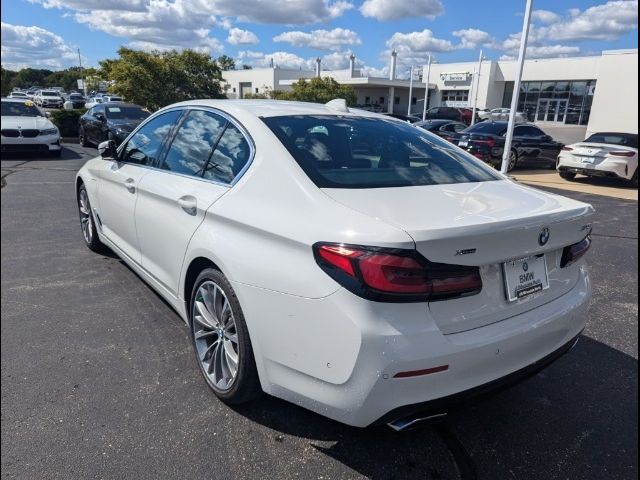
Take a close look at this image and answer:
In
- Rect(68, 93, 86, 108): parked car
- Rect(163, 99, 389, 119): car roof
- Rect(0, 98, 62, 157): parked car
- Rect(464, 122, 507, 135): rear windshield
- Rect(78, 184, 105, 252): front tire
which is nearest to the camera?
Rect(163, 99, 389, 119): car roof

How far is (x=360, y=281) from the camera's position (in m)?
1.86

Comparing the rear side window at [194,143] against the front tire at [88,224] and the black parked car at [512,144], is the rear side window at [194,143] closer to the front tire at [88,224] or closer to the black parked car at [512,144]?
the front tire at [88,224]

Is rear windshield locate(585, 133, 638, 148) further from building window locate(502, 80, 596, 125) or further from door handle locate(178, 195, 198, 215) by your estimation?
building window locate(502, 80, 596, 125)

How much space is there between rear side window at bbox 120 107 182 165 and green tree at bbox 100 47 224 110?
18.4 metres

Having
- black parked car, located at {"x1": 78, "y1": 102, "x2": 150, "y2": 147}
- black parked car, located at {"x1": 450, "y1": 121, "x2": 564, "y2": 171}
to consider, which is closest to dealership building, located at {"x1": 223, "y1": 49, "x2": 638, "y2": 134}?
black parked car, located at {"x1": 450, "y1": 121, "x2": 564, "y2": 171}

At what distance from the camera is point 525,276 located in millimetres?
2195

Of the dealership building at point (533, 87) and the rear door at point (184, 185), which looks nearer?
the rear door at point (184, 185)

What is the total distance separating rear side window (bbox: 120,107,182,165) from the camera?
3.61m

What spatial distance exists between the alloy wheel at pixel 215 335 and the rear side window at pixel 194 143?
0.78 meters

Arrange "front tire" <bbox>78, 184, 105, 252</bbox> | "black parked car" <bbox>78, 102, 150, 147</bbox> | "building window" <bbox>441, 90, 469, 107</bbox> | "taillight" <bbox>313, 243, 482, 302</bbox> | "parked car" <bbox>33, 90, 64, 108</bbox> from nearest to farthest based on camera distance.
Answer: "taillight" <bbox>313, 243, 482, 302</bbox>, "front tire" <bbox>78, 184, 105, 252</bbox>, "black parked car" <bbox>78, 102, 150, 147</bbox>, "parked car" <bbox>33, 90, 64, 108</bbox>, "building window" <bbox>441, 90, 469, 107</bbox>

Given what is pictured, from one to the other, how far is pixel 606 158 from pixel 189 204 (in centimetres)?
1258

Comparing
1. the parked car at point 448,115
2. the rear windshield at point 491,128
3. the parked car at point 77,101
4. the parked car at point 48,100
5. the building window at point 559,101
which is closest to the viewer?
the rear windshield at point 491,128

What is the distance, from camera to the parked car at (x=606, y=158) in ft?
40.0

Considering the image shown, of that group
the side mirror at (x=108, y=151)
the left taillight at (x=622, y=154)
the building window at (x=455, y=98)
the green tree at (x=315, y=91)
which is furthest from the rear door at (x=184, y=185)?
the building window at (x=455, y=98)
